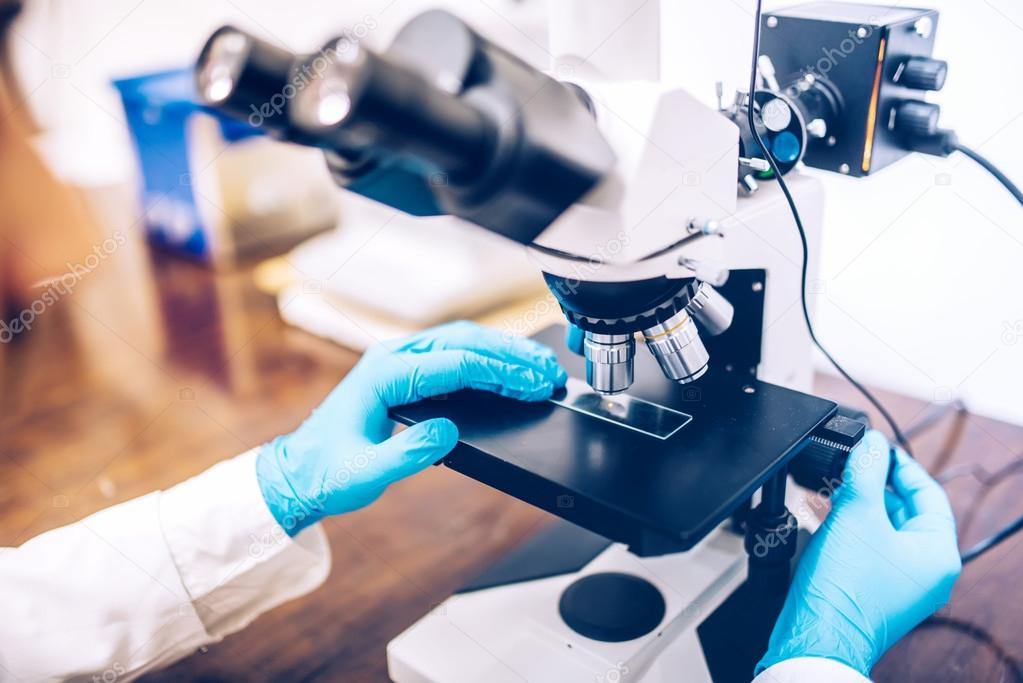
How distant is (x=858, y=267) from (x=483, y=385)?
81cm

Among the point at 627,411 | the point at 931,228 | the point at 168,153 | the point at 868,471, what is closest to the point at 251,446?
the point at 627,411

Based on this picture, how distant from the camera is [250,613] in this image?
102 cm

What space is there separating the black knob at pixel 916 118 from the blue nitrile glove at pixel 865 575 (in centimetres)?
37

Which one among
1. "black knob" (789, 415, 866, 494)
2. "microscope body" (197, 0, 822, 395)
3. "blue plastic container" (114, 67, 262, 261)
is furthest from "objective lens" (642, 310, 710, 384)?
"blue plastic container" (114, 67, 262, 261)

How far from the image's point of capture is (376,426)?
1.02m

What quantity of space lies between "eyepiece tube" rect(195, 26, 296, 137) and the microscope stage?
416mm

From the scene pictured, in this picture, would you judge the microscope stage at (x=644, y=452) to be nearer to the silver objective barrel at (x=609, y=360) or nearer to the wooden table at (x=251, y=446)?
the silver objective barrel at (x=609, y=360)

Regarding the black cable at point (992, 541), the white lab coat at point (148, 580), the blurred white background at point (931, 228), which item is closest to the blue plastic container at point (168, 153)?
the blurred white background at point (931, 228)

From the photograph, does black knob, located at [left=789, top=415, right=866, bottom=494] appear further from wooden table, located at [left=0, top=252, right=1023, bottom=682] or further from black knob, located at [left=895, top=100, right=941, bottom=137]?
black knob, located at [left=895, top=100, right=941, bottom=137]

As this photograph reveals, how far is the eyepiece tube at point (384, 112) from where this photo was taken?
49 centimetres

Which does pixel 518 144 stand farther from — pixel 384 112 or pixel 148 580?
pixel 148 580

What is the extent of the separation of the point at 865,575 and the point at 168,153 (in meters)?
1.82

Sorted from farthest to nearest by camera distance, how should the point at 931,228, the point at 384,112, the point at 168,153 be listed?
the point at 168,153 → the point at 931,228 → the point at 384,112

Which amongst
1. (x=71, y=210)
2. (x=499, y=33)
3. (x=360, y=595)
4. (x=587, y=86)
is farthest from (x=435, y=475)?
(x=71, y=210)
